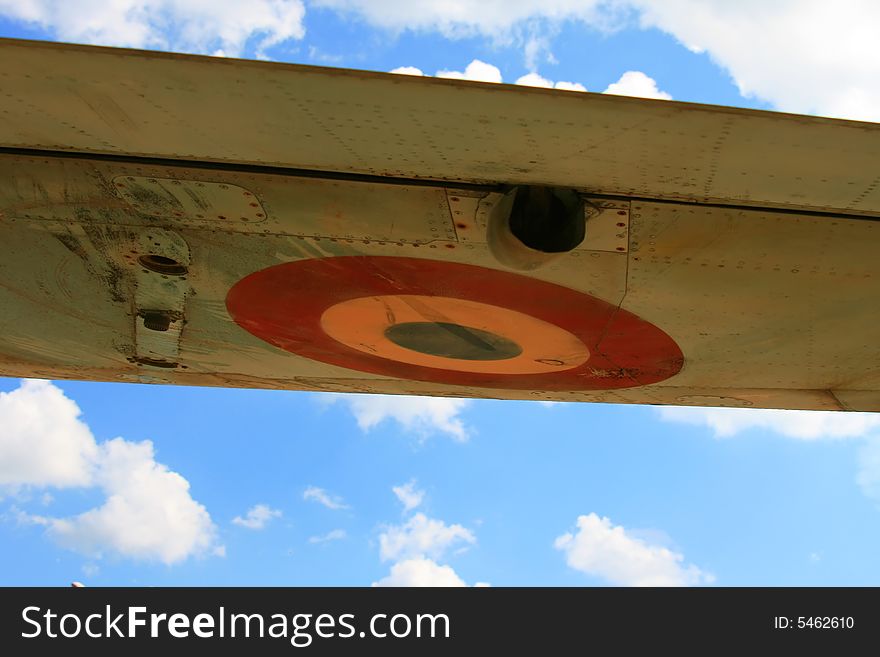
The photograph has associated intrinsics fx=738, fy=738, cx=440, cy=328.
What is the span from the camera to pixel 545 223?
5348 millimetres

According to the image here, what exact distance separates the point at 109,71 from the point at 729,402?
29.4ft

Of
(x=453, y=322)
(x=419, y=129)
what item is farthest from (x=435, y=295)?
(x=419, y=129)

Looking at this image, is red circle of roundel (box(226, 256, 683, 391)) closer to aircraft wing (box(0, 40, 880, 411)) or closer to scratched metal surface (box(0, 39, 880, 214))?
aircraft wing (box(0, 40, 880, 411))

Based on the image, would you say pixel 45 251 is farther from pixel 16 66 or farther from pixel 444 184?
pixel 444 184

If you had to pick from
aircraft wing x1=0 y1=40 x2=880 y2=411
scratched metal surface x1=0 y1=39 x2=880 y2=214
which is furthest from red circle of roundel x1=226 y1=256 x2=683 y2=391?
scratched metal surface x1=0 y1=39 x2=880 y2=214

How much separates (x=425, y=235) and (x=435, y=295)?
130 cm

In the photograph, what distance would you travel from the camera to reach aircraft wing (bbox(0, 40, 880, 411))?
14.5 feet

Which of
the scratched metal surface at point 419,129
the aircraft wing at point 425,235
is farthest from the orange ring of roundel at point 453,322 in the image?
the scratched metal surface at point 419,129

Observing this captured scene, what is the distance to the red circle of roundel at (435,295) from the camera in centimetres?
710

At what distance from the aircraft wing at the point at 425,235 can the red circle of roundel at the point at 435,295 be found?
0.04 meters

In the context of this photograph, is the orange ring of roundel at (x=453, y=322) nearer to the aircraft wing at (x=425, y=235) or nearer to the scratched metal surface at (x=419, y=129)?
the aircraft wing at (x=425, y=235)

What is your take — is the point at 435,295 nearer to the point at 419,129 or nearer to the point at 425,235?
the point at 425,235

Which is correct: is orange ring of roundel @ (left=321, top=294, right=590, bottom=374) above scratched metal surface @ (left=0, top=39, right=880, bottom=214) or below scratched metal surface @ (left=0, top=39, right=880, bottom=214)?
above

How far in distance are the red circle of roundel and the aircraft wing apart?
0.12ft
